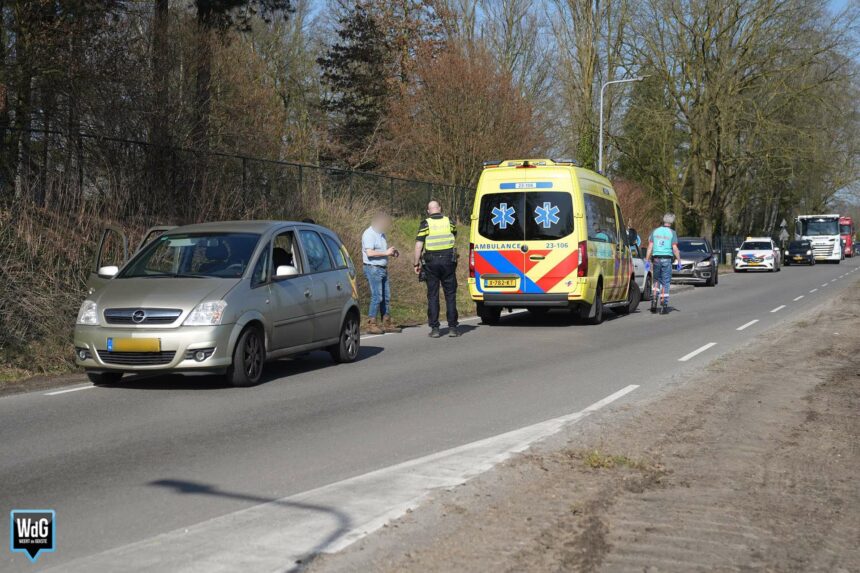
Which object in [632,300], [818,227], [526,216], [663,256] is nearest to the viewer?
[526,216]

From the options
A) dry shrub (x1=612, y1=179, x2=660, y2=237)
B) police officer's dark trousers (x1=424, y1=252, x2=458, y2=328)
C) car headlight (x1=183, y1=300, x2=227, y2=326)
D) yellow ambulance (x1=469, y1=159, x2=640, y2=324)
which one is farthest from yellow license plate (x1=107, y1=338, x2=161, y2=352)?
dry shrub (x1=612, y1=179, x2=660, y2=237)

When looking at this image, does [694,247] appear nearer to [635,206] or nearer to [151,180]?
[635,206]

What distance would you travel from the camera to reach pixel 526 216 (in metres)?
17.5

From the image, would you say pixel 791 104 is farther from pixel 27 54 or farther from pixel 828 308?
pixel 27 54

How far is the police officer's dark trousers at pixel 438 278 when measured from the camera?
15.5m

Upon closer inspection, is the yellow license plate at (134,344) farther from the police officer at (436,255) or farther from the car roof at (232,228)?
the police officer at (436,255)

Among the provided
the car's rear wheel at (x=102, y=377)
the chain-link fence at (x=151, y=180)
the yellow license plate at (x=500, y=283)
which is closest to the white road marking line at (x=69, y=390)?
the car's rear wheel at (x=102, y=377)

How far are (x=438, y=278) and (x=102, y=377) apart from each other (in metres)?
6.37

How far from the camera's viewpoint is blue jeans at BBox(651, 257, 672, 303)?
68.2 feet

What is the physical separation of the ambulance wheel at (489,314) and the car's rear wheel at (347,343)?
18.4 feet

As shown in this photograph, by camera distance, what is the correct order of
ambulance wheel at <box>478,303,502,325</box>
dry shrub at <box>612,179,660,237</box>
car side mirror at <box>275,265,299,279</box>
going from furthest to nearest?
dry shrub at <box>612,179,660,237</box>
ambulance wheel at <box>478,303,502,325</box>
car side mirror at <box>275,265,299,279</box>

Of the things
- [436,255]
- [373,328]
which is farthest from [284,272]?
[373,328]

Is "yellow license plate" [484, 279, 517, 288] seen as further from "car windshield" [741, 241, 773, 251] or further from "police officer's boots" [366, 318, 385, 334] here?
"car windshield" [741, 241, 773, 251]

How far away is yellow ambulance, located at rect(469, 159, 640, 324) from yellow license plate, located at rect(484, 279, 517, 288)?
0.02 m
